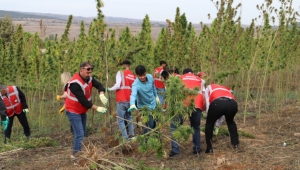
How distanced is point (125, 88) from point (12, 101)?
274 cm

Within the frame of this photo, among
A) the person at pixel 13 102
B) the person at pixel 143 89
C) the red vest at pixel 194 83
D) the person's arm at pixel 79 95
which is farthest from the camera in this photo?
the person at pixel 13 102

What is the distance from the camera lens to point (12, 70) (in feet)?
35.3

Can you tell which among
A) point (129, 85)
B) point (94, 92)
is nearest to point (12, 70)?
point (94, 92)

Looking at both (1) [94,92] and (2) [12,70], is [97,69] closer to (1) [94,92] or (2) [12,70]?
(1) [94,92]

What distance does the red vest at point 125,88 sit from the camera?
7605 mm

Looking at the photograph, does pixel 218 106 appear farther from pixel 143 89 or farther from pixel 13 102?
pixel 13 102

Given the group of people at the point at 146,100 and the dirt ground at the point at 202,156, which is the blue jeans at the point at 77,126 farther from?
the dirt ground at the point at 202,156

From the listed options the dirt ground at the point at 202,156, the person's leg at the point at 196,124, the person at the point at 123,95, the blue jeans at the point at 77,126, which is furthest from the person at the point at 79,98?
the person's leg at the point at 196,124

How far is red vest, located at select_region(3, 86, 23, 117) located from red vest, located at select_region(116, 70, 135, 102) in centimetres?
247

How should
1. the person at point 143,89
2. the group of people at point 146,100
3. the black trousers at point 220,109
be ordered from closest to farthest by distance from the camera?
the group of people at point 146,100
the black trousers at point 220,109
the person at point 143,89

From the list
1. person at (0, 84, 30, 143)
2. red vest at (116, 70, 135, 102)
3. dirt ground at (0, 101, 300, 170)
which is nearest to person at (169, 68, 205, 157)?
dirt ground at (0, 101, 300, 170)

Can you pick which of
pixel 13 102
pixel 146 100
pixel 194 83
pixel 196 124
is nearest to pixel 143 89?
pixel 146 100

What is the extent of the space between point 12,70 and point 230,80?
403 inches

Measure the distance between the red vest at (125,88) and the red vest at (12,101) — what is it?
247cm
